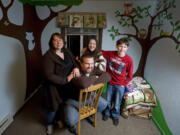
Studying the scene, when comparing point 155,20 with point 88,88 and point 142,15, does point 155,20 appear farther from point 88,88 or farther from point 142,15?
point 88,88

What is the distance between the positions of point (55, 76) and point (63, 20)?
1.49 metres

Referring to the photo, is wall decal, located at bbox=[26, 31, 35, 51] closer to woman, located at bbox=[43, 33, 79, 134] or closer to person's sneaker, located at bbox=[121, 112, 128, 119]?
woman, located at bbox=[43, 33, 79, 134]

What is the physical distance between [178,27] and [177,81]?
2.38 feet

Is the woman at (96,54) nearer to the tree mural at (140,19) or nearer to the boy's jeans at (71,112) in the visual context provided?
the boy's jeans at (71,112)

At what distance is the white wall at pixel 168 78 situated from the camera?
4.76ft

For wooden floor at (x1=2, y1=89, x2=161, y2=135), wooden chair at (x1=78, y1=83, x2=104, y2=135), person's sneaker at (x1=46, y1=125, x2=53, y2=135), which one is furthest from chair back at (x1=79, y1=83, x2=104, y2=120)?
person's sneaker at (x1=46, y1=125, x2=53, y2=135)

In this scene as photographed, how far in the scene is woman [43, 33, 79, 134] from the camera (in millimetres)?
1171

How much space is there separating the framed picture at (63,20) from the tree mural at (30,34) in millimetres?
111

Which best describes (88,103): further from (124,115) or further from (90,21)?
(90,21)

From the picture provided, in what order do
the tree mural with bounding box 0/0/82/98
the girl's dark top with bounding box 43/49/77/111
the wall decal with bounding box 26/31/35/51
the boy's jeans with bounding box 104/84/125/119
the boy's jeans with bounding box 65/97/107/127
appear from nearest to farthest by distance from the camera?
the girl's dark top with bounding box 43/49/77/111 → the boy's jeans with bounding box 65/97/107/127 → the tree mural with bounding box 0/0/82/98 → the boy's jeans with bounding box 104/84/125/119 → the wall decal with bounding box 26/31/35/51

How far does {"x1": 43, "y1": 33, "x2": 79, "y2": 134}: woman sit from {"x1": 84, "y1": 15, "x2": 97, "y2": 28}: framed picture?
1.09 meters

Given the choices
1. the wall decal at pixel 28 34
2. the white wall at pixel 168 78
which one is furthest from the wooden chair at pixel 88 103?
the wall decal at pixel 28 34

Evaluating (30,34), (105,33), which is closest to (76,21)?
(105,33)

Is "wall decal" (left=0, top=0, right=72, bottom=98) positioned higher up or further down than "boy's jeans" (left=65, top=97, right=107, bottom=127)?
higher up
